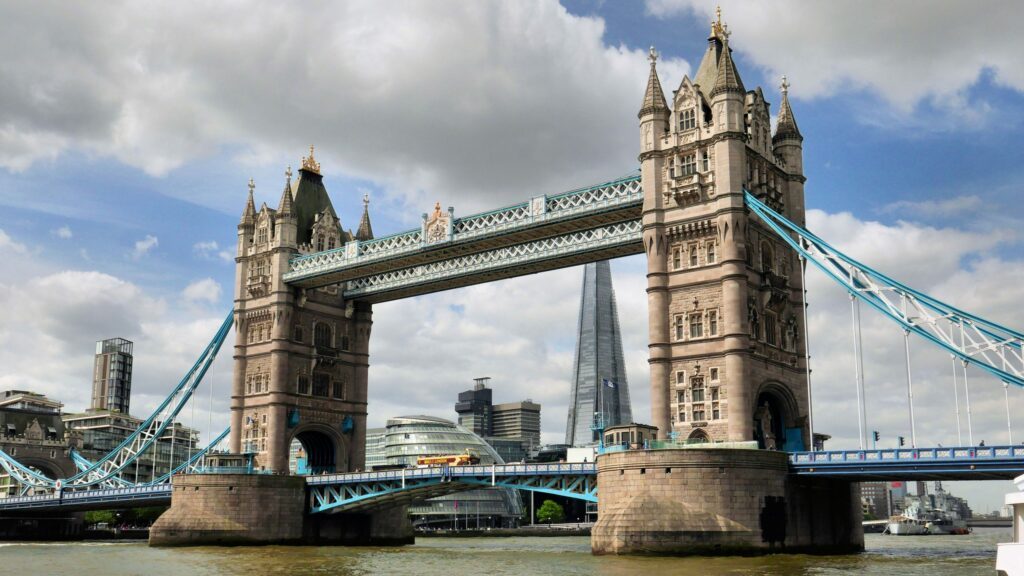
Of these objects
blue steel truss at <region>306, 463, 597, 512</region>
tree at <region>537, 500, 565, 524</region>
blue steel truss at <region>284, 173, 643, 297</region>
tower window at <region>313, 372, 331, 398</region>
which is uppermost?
blue steel truss at <region>284, 173, 643, 297</region>

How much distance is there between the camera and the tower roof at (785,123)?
69.8 metres

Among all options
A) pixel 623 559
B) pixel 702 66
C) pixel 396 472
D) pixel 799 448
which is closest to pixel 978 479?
pixel 799 448

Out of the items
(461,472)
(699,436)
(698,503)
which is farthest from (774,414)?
(461,472)

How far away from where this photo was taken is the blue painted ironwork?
50.2 meters

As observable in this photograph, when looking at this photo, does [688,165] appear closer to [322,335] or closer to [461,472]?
[461,472]

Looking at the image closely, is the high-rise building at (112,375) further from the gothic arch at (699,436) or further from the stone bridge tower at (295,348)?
the gothic arch at (699,436)

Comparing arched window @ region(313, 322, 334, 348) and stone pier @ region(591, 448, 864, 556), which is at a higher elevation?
arched window @ region(313, 322, 334, 348)

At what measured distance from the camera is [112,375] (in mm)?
187750

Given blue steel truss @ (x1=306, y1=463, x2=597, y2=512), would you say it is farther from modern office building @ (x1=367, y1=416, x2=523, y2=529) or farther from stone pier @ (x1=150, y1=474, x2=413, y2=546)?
modern office building @ (x1=367, y1=416, x2=523, y2=529)

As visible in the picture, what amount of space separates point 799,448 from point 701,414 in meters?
7.76

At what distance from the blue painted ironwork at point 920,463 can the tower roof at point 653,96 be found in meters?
22.6

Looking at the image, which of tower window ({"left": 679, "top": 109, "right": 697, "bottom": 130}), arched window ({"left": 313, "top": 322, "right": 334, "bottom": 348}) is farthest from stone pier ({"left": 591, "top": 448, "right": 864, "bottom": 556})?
arched window ({"left": 313, "top": 322, "right": 334, "bottom": 348})

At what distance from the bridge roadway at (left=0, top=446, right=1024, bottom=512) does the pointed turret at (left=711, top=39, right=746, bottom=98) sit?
69.8 ft

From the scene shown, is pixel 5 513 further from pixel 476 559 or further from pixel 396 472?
pixel 476 559
